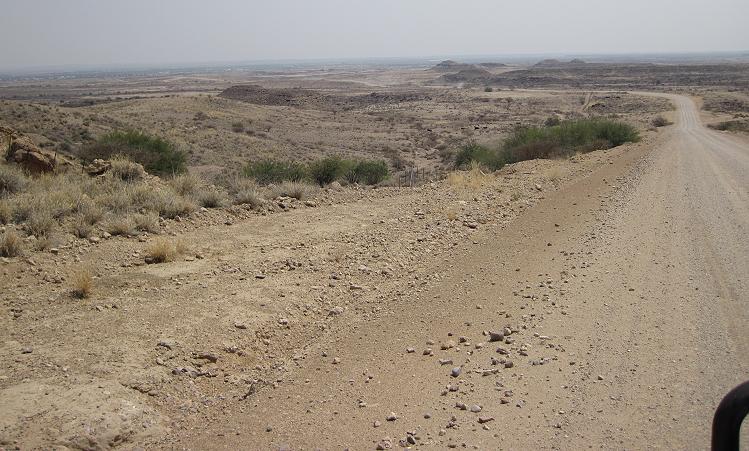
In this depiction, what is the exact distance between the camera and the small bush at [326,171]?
1898 cm

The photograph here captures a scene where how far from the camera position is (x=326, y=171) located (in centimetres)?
1930

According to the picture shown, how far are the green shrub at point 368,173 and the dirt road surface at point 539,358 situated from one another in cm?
950

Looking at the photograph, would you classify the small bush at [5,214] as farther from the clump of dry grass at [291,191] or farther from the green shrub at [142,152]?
the green shrub at [142,152]

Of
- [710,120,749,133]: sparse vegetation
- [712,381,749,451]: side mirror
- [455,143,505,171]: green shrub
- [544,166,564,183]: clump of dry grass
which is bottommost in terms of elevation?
[455,143,505,171]: green shrub

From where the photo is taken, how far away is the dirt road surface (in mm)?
4785

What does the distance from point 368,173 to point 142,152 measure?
8.25 meters

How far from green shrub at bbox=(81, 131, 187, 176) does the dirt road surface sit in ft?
43.9

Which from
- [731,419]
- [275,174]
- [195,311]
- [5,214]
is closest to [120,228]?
[5,214]

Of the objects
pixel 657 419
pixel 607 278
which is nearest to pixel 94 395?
pixel 657 419

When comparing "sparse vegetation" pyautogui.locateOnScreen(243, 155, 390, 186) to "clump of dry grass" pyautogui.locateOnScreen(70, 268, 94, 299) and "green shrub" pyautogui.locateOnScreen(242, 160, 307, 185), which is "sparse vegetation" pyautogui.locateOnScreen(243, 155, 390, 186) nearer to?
"green shrub" pyautogui.locateOnScreen(242, 160, 307, 185)

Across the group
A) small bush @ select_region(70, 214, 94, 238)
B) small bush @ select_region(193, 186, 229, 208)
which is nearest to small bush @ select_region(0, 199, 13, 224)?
small bush @ select_region(70, 214, 94, 238)

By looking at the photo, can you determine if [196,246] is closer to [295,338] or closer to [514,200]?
[295,338]

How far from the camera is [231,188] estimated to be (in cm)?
1454

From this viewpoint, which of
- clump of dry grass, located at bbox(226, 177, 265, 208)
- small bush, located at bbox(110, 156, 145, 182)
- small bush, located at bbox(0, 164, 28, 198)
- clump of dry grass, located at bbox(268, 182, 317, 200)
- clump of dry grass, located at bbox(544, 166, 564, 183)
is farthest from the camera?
clump of dry grass, located at bbox(544, 166, 564, 183)
